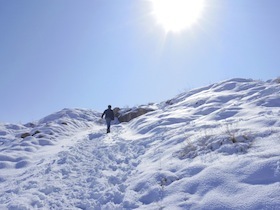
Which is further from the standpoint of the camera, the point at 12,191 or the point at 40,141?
the point at 40,141

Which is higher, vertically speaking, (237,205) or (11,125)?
(11,125)

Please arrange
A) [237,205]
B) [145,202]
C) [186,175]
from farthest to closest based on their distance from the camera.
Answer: [186,175] → [145,202] → [237,205]

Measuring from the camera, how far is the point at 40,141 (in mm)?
15836

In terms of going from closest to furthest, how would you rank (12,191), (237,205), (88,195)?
(237,205), (88,195), (12,191)

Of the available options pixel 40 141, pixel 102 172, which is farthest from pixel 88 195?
pixel 40 141

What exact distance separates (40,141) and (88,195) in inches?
386

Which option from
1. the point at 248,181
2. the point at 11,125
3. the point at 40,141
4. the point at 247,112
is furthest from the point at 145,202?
the point at 11,125

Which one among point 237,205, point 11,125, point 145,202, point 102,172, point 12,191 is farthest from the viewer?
point 11,125

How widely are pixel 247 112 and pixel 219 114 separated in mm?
1318

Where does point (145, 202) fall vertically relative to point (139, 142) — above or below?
below

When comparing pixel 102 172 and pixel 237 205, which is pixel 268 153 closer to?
pixel 237 205

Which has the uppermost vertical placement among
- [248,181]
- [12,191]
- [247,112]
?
[247,112]

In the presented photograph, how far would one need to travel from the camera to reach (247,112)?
37.0 feet

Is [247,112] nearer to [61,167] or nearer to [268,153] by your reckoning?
[268,153]
